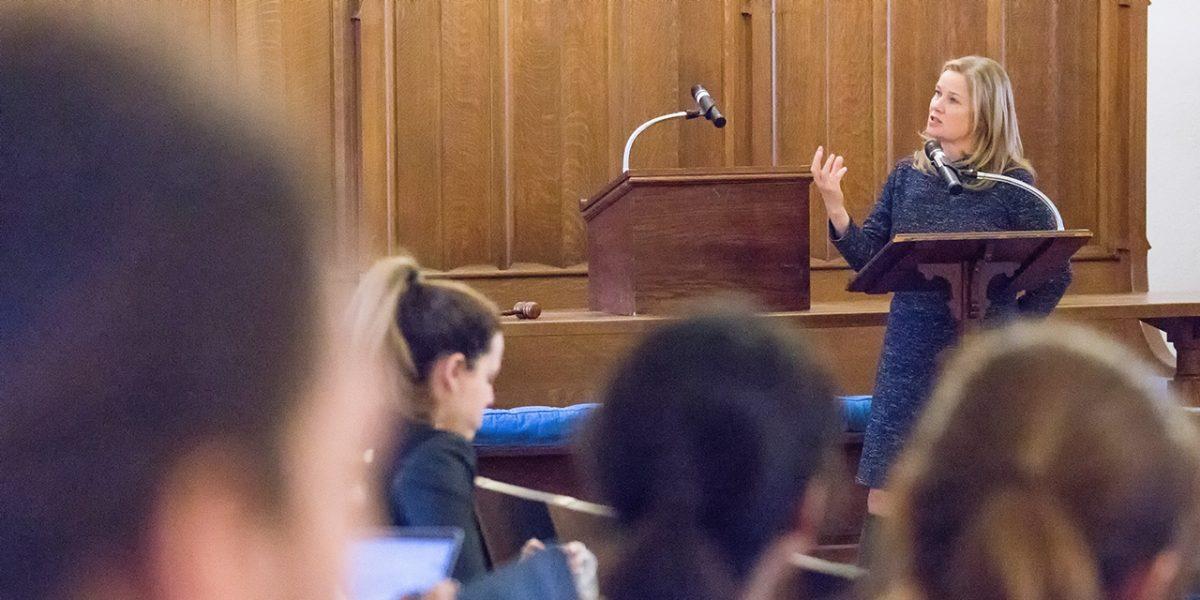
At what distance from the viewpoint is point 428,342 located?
210 cm

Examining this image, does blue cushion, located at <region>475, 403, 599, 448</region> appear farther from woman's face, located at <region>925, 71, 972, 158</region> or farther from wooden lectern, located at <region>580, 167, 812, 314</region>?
woman's face, located at <region>925, 71, 972, 158</region>

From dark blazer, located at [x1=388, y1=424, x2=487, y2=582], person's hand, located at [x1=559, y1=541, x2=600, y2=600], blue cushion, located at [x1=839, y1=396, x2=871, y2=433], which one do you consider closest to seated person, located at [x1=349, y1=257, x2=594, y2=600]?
dark blazer, located at [x1=388, y1=424, x2=487, y2=582]

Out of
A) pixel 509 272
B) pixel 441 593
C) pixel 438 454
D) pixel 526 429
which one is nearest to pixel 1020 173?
pixel 526 429

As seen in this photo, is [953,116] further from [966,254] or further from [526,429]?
[526,429]

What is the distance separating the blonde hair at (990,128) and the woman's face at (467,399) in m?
2.16

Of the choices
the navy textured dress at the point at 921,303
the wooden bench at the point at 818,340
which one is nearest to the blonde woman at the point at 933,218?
the navy textured dress at the point at 921,303

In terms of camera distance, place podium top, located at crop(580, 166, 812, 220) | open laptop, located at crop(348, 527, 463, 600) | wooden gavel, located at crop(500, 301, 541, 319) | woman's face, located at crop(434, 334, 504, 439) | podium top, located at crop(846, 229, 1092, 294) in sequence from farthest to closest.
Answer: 1. wooden gavel, located at crop(500, 301, 541, 319)
2. podium top, located at crop(580, 166, 812, 220)
3. podium top, located at crop(846, 229, 1092, 294)
4. woman's face, located at crop(434, 334, 504, 439)
5. open laptop, located at crop(348, 527, 463, 600)

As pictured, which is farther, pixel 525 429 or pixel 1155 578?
pixel 525 429

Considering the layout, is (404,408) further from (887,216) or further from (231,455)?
(887,216)

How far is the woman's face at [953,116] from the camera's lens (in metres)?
3.95

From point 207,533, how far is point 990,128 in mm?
3827

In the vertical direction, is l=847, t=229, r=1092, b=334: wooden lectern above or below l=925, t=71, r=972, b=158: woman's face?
below

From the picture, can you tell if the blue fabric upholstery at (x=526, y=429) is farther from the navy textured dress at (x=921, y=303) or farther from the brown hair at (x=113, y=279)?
the brown hair at (x=113, y=279)

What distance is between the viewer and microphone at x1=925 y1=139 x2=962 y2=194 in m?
3.70
